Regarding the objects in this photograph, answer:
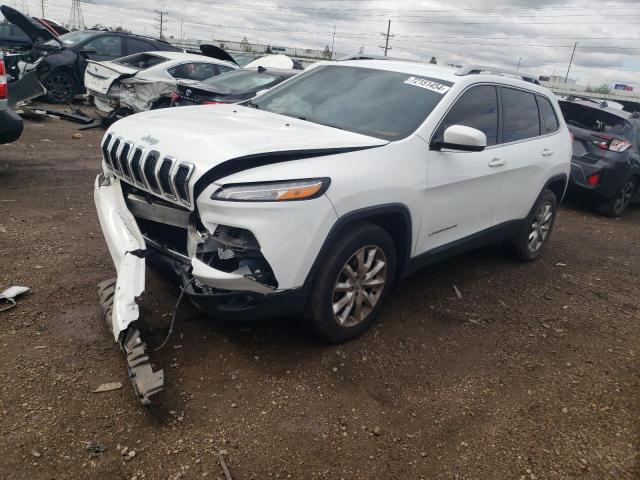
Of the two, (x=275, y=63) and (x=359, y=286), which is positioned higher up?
(x=275, y=63)

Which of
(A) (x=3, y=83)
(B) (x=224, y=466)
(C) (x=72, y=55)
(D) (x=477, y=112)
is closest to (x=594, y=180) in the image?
(D) (x=477, y=112)

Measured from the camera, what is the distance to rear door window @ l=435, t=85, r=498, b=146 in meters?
3.74

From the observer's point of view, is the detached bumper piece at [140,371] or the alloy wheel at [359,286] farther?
the alloy wheel at [359,286]

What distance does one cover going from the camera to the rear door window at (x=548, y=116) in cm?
507

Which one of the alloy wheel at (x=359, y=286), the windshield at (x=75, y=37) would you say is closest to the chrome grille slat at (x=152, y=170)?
the alloy wheel at (x=359, y=286)

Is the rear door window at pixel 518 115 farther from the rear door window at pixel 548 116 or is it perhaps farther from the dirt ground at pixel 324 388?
the dirt ground at pixel 324 388

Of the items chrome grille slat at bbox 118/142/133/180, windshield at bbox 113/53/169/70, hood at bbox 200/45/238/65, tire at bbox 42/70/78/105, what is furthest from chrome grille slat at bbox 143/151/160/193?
tire at bbox 42/70/78/105

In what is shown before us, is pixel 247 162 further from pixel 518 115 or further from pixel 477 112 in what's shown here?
pixel 518 115

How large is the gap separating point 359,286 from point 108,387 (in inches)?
62.0

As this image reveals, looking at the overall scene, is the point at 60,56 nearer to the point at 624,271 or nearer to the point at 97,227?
the point at 97,227

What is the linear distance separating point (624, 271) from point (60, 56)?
38.1 feet

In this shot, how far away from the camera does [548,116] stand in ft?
16.9

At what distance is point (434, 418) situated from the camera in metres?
2.83

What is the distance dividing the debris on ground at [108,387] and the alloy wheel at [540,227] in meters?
4.26
